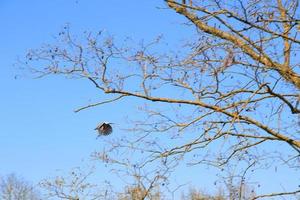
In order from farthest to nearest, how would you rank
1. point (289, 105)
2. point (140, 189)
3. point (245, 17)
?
point (140, 189) → point (289, 105) → point (245, 17)

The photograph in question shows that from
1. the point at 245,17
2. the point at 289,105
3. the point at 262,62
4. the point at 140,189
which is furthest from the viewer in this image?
the point at 140,189

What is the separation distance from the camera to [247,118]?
380 inches

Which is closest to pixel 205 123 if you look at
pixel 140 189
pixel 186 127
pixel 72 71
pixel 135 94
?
pixel 186 127

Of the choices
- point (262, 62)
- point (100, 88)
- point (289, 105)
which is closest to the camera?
point (262, 62)

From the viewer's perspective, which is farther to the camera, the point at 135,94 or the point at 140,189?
the point at 140,189

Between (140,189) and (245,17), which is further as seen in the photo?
(140,189)

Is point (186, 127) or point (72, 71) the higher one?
point (72, 71)

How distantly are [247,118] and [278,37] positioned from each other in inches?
72.1

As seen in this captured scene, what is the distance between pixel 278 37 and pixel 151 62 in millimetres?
2641

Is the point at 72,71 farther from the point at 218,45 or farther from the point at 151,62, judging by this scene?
the point at 218,45

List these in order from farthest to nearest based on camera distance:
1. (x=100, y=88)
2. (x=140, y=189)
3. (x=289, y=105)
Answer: (x=140, y=189) → (x=100, y=88) → (x=289, y=105)

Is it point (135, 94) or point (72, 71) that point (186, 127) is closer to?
point (135, 94)

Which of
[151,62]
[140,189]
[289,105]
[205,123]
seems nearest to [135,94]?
[151,62]

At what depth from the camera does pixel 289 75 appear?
348 inches
